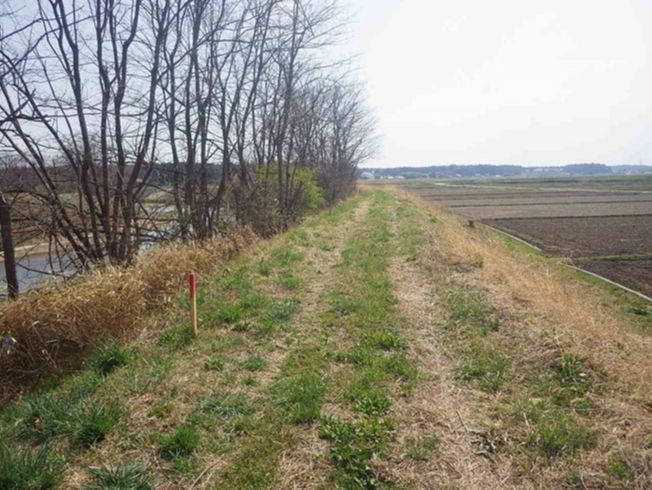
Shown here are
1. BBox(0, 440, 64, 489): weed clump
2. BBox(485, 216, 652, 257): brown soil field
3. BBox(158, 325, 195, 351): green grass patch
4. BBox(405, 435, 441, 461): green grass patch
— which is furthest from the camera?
BBox(485, 216, 652, 257): brown soil field

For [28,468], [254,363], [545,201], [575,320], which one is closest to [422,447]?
[254,363]

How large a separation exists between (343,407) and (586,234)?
68.5 ft

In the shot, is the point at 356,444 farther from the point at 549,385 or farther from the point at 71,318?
the point at 71,318

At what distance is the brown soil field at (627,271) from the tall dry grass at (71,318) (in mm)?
11187

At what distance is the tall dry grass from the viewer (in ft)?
16.2

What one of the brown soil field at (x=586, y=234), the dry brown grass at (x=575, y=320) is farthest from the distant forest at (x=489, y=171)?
the dry brown grass at (x=575, y=320)

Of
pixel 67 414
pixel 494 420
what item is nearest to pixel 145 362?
pixel 67 414

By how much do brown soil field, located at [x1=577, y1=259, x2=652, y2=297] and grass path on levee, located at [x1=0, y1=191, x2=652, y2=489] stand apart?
650 centimetres

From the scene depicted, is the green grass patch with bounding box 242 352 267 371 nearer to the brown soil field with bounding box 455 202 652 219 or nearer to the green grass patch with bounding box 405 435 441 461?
the green grass patch with bounding box 405 435 441 461

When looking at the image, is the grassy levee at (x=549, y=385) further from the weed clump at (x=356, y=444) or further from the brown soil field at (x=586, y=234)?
the brown soil field at (x=586, y=234)

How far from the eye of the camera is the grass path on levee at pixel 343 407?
284 centimetres

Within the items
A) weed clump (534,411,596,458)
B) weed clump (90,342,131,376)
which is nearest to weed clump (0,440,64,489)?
weed clump (90,342,131,376)

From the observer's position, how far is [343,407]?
145 inches

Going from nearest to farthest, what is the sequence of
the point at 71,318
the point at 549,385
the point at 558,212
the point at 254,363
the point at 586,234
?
the point at 549,385 < the point at 254,363 < the point at 71,318 < the point at 586,234 < the point at 558,212
